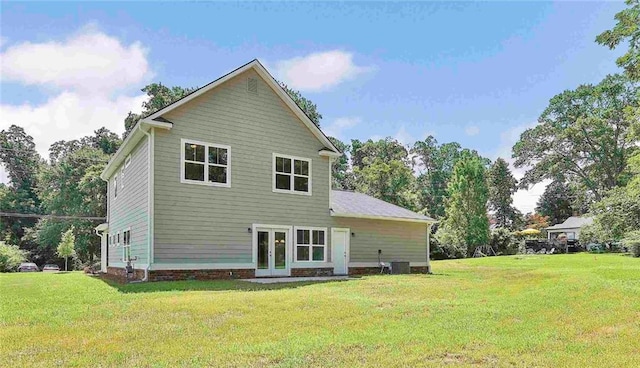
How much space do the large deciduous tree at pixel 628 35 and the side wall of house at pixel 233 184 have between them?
33.2 feet

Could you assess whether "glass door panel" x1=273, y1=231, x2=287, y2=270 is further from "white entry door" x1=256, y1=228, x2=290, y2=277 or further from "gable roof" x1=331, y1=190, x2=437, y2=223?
"gable roof" x1=331, y1=190, x2=437, y2=223

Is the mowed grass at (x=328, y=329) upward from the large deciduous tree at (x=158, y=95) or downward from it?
downward

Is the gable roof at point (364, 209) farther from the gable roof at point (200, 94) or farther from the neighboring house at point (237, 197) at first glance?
the gable roof at point (200, 94)

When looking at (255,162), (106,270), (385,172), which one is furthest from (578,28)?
(385,172)

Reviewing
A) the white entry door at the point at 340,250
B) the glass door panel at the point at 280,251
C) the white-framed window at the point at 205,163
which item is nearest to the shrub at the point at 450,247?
the white entry door at the point at 340,250

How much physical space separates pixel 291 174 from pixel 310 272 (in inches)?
148

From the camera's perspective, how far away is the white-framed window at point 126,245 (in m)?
18.0

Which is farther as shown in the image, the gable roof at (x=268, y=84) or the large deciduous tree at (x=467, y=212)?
the large deciduous tree at (x=467, y=212)

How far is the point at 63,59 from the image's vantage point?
1235 cm

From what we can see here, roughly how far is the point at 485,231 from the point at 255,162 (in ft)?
83.6

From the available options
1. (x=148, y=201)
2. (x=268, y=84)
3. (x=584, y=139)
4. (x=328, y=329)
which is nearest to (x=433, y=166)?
(x=584, y=139)

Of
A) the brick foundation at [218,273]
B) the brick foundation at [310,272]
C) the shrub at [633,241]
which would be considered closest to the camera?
the brick foundation at [218,273]

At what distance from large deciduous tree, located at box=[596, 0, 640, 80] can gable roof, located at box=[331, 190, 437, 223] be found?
10.0m

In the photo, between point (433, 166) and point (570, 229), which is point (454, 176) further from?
point (433, 166)
